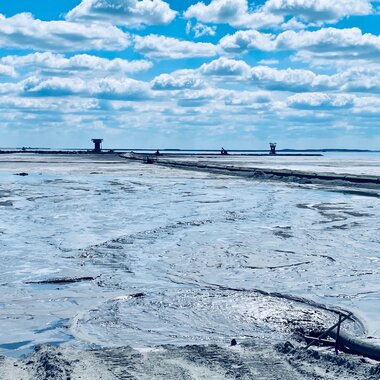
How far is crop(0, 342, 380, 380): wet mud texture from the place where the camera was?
7254 mm

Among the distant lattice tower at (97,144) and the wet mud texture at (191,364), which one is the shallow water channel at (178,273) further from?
the distant lattice tower at (97,144)

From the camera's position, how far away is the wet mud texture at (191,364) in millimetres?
7254

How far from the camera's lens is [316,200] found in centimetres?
3569

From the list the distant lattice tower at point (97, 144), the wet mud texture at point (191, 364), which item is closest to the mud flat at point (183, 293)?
the wet mud texture at point (191, 364)

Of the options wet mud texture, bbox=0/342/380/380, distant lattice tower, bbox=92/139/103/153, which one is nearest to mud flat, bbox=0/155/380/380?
wet mud texture, bbox=0/342/380/380

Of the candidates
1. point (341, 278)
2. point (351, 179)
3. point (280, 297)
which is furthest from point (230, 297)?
point (351, 179)

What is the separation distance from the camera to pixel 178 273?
14.3 meters

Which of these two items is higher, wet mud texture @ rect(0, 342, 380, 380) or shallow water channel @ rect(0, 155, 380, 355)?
wet mud texture @ rect(0, 342, 380, 380)

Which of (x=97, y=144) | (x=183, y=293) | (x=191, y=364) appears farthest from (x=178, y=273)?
(x=97, y=144)

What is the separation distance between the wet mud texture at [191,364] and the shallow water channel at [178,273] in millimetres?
691

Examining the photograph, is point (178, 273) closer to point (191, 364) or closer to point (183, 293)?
point (183, 293)

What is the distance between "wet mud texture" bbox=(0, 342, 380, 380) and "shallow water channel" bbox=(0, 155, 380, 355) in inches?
27.2

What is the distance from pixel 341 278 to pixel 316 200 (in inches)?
872

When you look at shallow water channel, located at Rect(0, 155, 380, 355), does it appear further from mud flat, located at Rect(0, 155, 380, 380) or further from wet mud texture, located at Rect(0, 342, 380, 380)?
wet mud texture, located at Rect(0, 342, 380, 380)
